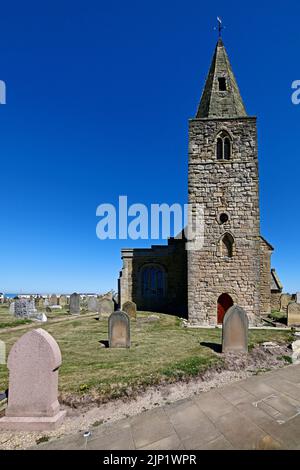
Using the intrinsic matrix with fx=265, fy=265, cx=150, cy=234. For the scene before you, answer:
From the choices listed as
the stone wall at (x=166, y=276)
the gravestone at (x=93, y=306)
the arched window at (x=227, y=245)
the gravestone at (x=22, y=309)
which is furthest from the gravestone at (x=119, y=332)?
the gravestone at (x=93, y=306)

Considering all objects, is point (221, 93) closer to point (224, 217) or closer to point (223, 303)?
point (224, 217)

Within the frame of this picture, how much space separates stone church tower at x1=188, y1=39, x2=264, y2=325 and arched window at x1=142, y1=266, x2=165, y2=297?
507 centimetres

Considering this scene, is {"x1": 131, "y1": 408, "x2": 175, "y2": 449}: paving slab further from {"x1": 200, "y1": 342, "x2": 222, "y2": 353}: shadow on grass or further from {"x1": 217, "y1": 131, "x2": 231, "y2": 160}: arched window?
{"x1": 217, "y1": 131, "x2": 231, "y2": 160}: arched window

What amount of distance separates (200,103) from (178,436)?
19.8 metres

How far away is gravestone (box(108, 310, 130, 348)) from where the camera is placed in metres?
8.59

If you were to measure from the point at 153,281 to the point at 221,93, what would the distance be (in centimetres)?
1403

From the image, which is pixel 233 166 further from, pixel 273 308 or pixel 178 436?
pixel 178 436

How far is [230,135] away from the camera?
16.0 meters

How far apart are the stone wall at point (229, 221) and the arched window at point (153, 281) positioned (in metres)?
5.06

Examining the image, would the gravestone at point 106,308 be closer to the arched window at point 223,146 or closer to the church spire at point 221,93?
the arched window at point 223,146

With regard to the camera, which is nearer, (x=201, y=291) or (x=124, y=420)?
(x=124, y=420)

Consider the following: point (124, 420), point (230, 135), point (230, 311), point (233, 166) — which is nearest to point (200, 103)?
point (230, 135)

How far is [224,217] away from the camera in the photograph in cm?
1544
